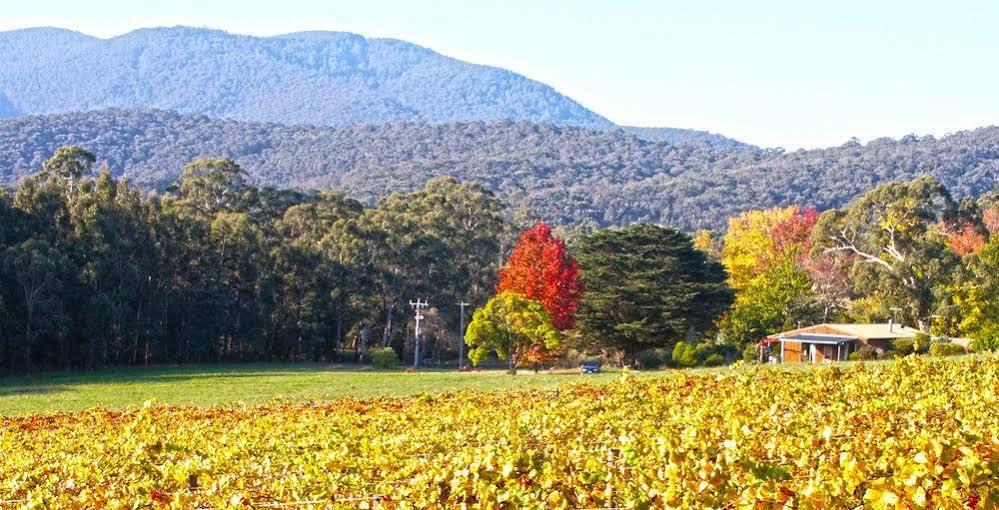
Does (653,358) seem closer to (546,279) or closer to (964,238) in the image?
(546,279)

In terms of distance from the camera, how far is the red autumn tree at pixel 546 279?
55062 mm

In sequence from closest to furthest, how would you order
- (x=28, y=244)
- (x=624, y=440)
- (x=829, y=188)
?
(x=624, y=440) < (x=28, y=244) < (x=829, y=188)

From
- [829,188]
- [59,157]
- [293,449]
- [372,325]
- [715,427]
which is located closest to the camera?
[715,427]

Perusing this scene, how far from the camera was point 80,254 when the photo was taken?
49750mm

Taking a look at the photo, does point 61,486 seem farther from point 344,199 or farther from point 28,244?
point 344,199

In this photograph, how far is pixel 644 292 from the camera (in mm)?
50938

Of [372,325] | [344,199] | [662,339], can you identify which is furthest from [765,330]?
[344,199]

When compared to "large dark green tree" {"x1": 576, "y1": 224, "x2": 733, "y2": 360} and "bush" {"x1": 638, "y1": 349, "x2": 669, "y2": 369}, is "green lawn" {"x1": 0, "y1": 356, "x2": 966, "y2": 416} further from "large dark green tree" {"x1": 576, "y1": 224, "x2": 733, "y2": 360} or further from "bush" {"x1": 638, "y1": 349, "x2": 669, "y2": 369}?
"large dark green tree" {"x1": 576, "y1": 224, "x2": 733, "y2": 360}

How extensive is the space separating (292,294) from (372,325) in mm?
7570

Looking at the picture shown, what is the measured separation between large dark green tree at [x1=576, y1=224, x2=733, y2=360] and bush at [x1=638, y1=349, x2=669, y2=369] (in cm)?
168

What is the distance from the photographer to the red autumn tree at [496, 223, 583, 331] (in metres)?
55.1

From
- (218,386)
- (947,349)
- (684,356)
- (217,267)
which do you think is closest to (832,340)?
(684,356)

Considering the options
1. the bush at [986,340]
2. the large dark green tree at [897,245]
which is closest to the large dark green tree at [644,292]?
the large dark green tree at [897,245]

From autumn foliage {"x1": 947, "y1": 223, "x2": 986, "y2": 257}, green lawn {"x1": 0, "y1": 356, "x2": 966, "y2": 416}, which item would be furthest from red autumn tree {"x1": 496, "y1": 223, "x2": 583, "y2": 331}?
autumn foliage {"x1": 947, "y1": 223, "x2": 986, "y2": 257}
